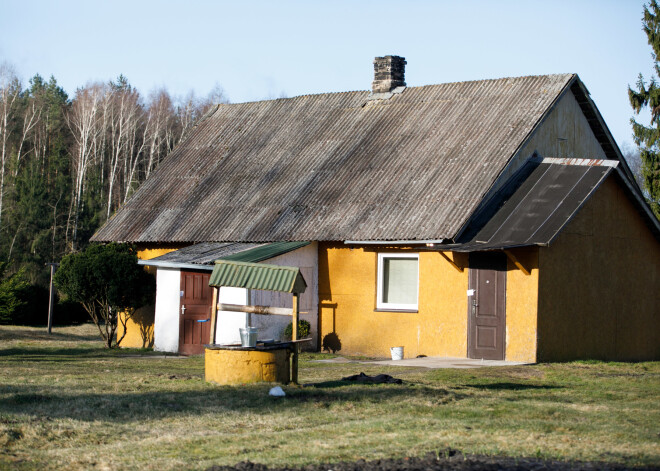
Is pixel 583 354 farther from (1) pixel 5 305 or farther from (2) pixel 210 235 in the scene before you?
(1) pixel 5 305

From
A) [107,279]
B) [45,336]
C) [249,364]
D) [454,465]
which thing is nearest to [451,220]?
[249,364]

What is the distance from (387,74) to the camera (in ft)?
81.4

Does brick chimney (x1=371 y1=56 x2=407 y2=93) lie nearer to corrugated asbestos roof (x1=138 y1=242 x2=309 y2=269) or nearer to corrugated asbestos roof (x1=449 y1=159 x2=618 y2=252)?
corrugated asbestos roof (x1=449 y1=159 x2=618 y2=252)

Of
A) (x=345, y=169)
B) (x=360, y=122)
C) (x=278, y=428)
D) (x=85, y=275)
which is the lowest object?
(x=278, y=428)

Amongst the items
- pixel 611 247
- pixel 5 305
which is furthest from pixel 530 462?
pixel 5 305

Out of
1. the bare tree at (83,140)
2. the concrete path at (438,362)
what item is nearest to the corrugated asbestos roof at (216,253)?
the concrete path at (438,362)

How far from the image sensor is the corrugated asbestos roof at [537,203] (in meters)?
17.7

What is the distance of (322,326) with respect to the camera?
68.2 ft

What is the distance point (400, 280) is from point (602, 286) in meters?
4.47

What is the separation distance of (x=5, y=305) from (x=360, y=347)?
13.0 metres

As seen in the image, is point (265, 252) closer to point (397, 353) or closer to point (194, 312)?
point (194, 312)

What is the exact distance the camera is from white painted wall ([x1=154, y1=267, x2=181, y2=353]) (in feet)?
70.3

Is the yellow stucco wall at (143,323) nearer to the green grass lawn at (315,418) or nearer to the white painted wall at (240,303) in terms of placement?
the white painted wall at (240,303)

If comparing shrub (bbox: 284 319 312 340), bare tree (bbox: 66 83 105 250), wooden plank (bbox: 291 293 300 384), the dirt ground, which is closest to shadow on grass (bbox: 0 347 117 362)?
shrub (bbox: 284 319 312 340)
